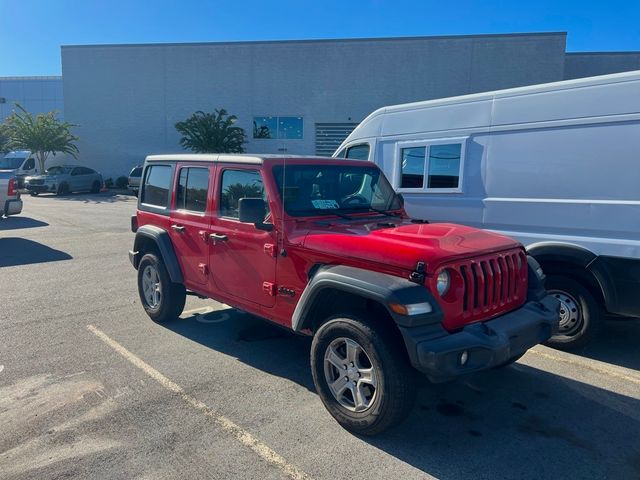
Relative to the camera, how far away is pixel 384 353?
307 centimetres

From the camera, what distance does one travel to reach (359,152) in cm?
720

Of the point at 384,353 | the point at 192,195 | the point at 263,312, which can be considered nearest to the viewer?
the point at 384,353

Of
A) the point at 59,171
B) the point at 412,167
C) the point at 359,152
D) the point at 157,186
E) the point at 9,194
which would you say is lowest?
the point at 9,194

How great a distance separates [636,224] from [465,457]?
8.90ft

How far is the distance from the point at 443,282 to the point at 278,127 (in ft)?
93.7

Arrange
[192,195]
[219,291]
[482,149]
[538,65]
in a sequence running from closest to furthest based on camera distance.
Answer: [219,291]
[192,195]
[482,149]
[538,65]

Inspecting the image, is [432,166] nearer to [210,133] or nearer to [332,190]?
[332,190]

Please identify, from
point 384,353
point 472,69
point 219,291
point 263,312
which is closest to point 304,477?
point 384,353

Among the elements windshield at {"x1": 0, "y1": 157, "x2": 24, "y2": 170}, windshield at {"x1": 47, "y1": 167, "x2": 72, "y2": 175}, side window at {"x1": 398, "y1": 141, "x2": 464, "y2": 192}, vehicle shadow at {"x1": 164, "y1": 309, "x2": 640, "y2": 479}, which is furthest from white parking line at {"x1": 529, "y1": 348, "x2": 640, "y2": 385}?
windshield at {"x1": 0, "y1": 157, "x2": 24, "y2": 170}

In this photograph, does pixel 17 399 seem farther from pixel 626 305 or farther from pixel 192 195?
pixel 626 305

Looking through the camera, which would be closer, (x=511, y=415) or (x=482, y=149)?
(x=511, y=415)

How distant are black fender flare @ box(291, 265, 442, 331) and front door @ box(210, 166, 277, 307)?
59 centimetres

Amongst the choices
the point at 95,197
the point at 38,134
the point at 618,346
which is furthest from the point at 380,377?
the point at 38,134

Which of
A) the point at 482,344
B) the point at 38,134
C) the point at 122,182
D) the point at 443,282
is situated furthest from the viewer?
the point at 122,182
